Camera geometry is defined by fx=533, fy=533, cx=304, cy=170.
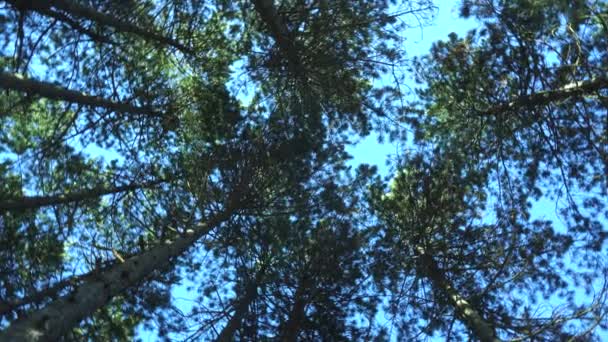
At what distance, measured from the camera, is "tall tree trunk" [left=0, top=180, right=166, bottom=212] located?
7.59 m

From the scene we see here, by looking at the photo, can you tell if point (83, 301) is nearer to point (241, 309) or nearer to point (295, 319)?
point (241, 309)

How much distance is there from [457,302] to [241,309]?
141 inches

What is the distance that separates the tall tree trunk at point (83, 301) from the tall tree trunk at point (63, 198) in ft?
6.75

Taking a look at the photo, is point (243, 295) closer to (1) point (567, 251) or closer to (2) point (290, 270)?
(2) point (290, 270)

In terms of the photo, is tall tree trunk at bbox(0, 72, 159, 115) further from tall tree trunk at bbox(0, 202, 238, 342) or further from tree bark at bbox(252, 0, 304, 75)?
tree bark at bbox(252, 0, 304, 75)

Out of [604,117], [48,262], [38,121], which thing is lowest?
[48,262]

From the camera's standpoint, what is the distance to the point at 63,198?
27.0 feet

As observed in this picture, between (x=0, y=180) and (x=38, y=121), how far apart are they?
5.10ft

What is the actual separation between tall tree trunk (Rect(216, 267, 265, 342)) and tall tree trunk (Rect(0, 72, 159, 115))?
3476mm

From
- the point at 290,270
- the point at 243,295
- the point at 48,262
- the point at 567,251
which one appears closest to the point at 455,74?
the point at 567,251

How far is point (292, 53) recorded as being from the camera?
8695mm

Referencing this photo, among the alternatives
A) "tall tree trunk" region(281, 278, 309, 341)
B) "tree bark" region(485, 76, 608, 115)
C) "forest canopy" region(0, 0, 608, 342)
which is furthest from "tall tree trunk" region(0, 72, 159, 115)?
"tree bark" region(485, 76, 608, 115)

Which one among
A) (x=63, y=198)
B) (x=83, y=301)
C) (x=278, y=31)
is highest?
(x=278, y=31)

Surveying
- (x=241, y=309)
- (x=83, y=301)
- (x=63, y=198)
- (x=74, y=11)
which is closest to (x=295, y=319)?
(x=241, y=309)
